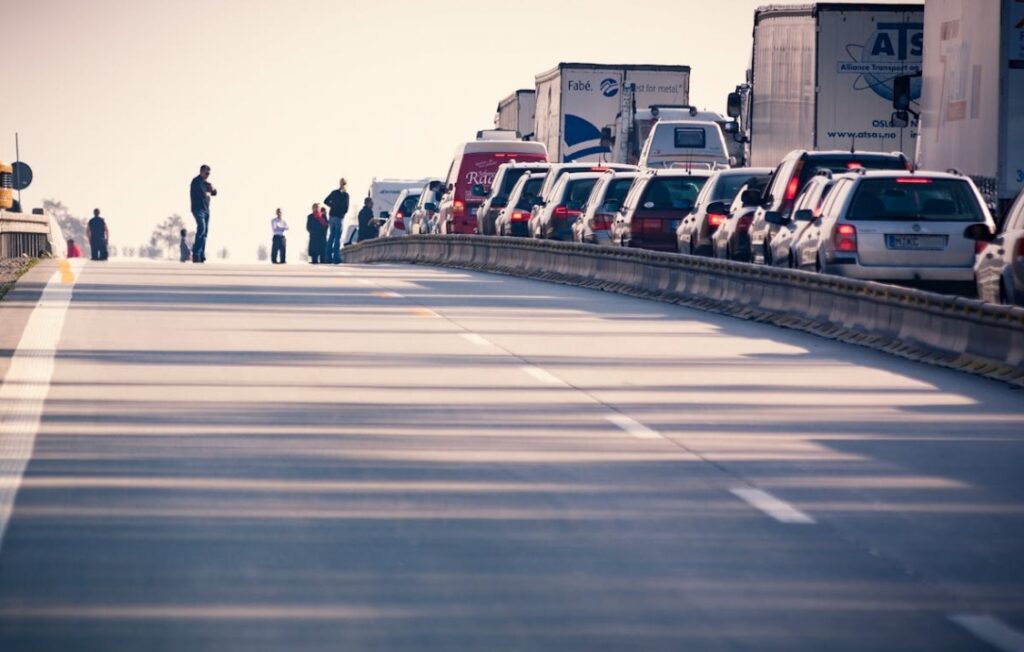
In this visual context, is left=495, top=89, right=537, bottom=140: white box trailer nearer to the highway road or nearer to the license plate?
the license plate

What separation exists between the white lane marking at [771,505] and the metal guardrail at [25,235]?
106ft

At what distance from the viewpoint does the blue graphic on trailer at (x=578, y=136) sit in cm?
5441

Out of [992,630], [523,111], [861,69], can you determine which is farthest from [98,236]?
[992,630]

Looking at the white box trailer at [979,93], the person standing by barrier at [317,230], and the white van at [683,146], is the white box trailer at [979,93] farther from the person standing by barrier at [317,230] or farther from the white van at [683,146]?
the person standing by barrier at [317,230]

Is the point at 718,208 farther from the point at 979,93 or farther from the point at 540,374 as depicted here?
the point at 540,374

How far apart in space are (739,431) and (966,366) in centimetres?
500

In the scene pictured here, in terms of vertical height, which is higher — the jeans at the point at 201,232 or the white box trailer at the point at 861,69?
the white box trailer at the point at 861,69

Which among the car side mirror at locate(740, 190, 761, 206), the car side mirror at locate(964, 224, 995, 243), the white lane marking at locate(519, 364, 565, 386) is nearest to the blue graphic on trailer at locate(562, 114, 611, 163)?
the car side mirror at locate(740, 190, 761, 206)

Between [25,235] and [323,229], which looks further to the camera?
[323,229]

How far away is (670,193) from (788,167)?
6614 mm

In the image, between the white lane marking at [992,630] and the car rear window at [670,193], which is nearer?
the white lane marking at [992,630]

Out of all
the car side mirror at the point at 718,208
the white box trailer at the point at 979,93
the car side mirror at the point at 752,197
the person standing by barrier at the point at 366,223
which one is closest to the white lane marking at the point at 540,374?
the white box trailer at the point at 979,93

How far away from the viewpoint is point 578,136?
2144 inches

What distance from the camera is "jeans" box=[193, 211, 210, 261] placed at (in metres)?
44.6
